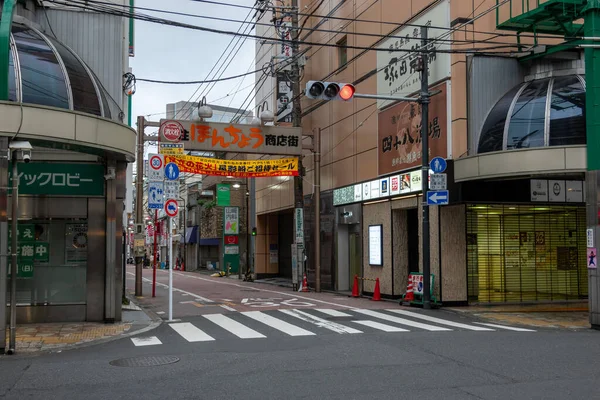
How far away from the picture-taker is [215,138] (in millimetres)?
24562

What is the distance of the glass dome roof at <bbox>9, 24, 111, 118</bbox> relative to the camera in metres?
13.4

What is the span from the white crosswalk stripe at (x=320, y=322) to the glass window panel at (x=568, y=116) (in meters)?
7.86

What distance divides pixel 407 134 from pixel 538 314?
23.9 feet

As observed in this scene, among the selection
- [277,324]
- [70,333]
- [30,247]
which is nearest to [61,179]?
[30,247]

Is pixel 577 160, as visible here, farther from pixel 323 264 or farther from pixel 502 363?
pixel 323 264

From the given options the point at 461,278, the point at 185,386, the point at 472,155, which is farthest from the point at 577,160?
the point at 185,386

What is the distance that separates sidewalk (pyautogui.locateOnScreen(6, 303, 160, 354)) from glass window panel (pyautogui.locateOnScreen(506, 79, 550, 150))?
11041mm

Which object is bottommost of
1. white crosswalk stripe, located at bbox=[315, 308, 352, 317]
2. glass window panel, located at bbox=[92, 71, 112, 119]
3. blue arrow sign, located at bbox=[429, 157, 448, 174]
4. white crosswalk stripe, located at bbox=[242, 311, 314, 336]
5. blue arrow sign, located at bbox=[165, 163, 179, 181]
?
white crosswalk stripe, located at bbox=[315, 308, 352, 317]

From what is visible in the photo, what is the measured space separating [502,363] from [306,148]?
60.9ft

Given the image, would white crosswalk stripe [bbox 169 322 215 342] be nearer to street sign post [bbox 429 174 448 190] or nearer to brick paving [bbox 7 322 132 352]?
brick paving [bbox 7 322 132 352]

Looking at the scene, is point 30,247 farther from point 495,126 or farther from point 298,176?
point 298,176

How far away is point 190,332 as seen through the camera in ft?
45.0

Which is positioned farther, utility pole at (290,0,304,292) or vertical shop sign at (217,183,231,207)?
vertical shop sign at (217,183,231,207)

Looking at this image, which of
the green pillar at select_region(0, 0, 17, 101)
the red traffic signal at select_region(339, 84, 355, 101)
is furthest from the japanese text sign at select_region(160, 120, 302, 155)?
the green pillar at select_region(0, 0, 17, 101)
